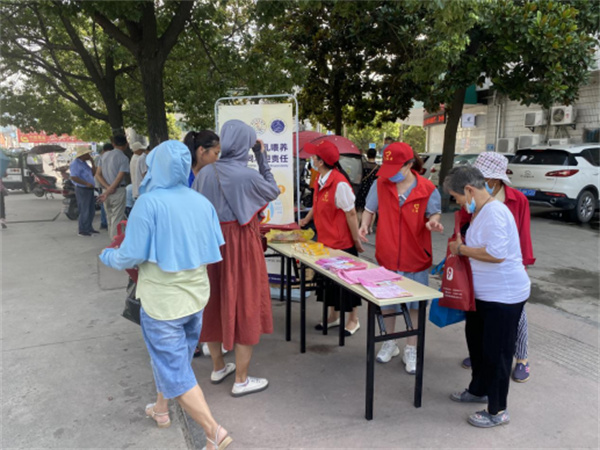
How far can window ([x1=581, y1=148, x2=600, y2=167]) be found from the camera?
34.0 feet

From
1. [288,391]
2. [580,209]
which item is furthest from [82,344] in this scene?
[580,209]

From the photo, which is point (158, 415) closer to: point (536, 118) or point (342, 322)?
point (342, 322)

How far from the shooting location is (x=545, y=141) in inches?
650

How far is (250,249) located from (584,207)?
397 inches

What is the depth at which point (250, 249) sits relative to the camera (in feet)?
10.2

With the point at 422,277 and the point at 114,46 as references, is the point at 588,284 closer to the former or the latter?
the point at 422,277

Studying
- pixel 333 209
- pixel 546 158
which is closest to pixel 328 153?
pixel 333 209

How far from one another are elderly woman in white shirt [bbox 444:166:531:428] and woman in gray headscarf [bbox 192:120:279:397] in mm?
1308

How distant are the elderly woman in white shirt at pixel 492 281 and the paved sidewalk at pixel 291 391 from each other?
13.4 inches

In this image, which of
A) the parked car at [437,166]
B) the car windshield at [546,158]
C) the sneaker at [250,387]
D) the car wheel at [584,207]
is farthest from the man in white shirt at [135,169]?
the parked car at [437,166]

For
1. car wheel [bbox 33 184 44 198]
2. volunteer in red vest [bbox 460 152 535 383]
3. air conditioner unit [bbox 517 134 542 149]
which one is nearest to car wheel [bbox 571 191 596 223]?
air conditioner unit [bbox 517 134 542 149]

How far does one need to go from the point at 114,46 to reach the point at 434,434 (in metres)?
11.2

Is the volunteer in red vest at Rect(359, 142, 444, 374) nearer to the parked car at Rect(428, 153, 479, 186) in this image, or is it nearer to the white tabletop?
the white tabletop

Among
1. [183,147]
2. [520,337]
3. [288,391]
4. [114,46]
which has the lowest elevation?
[288,391]
